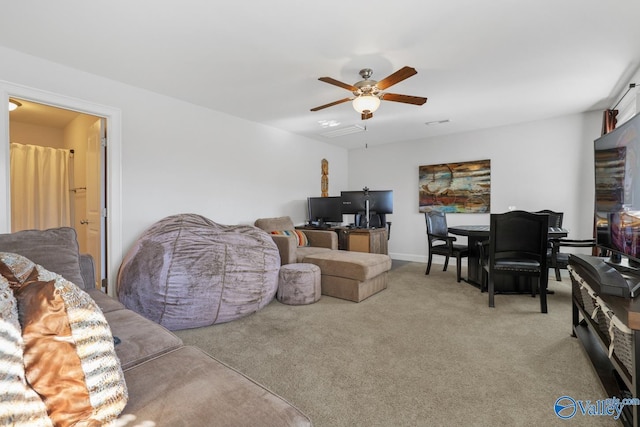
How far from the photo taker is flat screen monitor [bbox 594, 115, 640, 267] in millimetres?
1635

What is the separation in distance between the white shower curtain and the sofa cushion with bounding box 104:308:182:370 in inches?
151

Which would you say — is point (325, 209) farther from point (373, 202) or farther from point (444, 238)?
point (444, 238)

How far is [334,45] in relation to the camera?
238 cm

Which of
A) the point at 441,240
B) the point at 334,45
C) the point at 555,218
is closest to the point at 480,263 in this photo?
the point at 441,240

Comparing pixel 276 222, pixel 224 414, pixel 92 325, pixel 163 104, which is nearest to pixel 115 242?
pixel 163 104

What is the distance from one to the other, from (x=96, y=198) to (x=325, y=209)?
3233 mm

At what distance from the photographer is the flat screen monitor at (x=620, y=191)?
64.4 inches

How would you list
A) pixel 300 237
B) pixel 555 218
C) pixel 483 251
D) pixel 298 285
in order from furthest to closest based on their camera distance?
pixel 300 237 < pixel 555 218 < pixel 483 251 < pixel 298 285

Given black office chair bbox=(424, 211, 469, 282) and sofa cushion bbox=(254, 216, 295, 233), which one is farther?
sofa cushion bbox=(254, 216, 295, 233)

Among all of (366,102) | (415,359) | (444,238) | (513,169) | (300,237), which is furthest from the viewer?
(513,169)

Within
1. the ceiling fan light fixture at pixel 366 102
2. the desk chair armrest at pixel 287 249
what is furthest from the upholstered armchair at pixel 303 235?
the ceiling fan light fixture at pixel 366 102

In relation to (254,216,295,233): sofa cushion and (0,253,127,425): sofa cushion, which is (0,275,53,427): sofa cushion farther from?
(254,216,295,233): sofa cushion

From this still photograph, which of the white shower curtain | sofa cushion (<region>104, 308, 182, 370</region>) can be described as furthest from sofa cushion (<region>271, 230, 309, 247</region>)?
the white shower curtain

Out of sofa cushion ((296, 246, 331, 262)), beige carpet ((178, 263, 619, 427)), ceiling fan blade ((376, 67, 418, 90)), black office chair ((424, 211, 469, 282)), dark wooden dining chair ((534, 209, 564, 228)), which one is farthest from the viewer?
black office chair ((424, 211, 469, 282))
